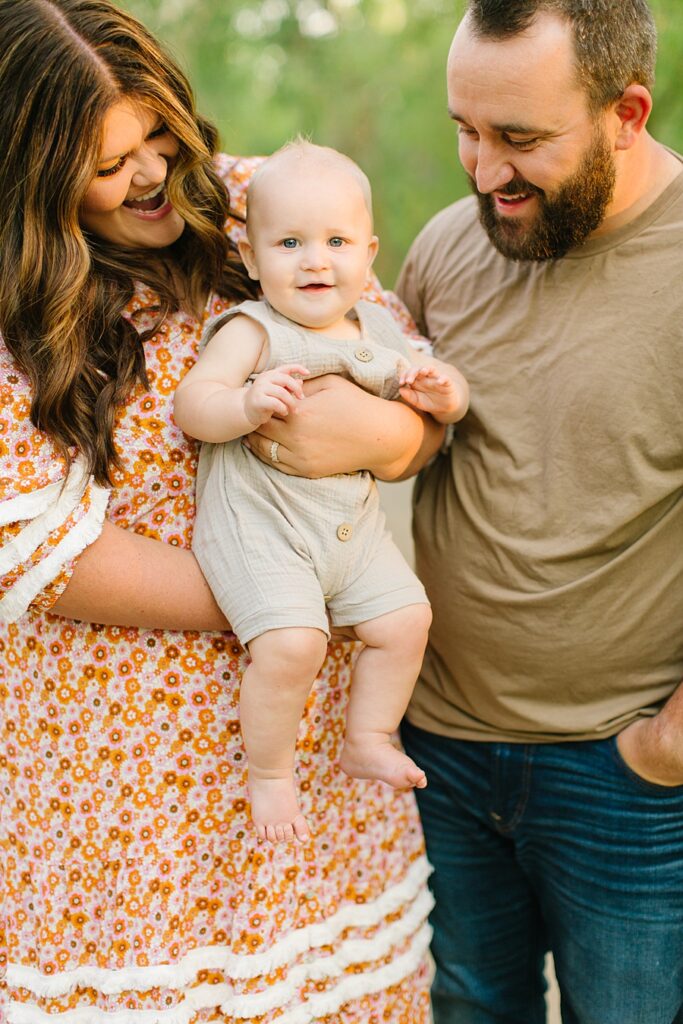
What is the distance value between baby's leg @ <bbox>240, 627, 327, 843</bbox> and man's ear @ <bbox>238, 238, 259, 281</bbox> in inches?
23.8

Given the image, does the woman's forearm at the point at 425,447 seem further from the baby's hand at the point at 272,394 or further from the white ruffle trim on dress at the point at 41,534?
the white ruffle trim on dress at the point at 41,534

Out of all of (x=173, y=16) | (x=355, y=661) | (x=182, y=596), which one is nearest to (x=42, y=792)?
(x=182, y=596)

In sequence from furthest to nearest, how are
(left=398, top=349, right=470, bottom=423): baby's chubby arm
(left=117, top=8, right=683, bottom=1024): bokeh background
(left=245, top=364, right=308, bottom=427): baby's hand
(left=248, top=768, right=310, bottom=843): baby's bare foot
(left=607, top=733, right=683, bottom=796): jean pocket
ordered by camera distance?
(left=117, top=8, right=683, bottom=1024): bokeh background → (left=607, top=733, right=683, bottom=796): jean pocket → (left=398, top=349, right=470, bottom=423): baby's chubby arm → (left=248, top=768, right=310, bottom=843): baby's bare foot → (left=245, top=364, right=308, bottom=427): baby's hand

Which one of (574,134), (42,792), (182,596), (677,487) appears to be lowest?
(42,792)

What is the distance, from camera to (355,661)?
1.91 meters

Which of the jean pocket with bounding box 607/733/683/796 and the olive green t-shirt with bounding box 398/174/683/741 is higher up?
the olive green t-shirt with bounding box 398/174/683/741

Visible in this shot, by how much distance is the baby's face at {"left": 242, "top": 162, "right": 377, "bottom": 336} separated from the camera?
5.70ft

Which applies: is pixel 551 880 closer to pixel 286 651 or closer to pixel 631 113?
pixel 286 651

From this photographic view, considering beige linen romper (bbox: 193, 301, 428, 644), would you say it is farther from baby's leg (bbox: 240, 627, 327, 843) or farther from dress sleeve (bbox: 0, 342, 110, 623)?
dress sleeve (bbox: 0, 342, 110, 623)

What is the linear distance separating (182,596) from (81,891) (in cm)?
54

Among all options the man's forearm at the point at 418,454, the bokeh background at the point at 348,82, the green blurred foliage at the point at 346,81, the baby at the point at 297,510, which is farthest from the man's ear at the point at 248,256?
the green blurred foliage at the point at 346,81

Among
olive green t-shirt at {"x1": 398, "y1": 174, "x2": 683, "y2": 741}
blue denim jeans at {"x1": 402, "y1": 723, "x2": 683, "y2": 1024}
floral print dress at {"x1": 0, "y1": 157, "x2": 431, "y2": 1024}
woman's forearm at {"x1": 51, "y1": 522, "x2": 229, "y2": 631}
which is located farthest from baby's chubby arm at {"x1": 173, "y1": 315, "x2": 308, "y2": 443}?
blue denim jeans at {"x1": 402, "y1": 723, "x2": 683, "y2": 1024}

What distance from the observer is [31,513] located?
164cm

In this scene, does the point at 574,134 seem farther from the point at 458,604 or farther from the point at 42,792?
the point at 42,792
